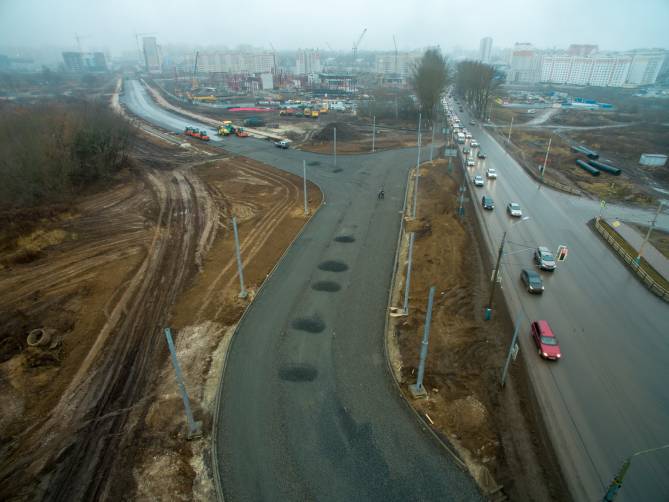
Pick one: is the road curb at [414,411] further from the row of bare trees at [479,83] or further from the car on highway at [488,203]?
the row of bare trees at [479,83]

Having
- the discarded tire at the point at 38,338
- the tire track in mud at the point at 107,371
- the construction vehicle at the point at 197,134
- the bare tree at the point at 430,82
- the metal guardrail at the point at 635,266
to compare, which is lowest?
the tire track in mud at the point at 107,371

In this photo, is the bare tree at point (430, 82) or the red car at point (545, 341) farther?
the bare tree at point (430, 82)

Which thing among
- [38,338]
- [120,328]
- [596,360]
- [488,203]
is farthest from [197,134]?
[596,360]

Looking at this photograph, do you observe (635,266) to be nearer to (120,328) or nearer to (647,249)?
(647,249)

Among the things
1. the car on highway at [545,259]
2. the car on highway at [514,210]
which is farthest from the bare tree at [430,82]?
the car on highway at [545,259]

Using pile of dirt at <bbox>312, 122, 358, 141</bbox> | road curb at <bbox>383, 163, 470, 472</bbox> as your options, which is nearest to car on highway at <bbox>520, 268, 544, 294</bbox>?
road curb at <bbox>383, 163, 470, 472</bbox>

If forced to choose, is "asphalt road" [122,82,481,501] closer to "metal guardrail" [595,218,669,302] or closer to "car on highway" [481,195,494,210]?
"car on highway" [481,195,494,210]

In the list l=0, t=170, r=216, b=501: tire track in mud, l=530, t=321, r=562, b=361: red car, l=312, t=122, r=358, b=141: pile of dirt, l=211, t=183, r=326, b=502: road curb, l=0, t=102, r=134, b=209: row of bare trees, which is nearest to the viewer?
l=211, t=183, r=326, b=502: road curb
